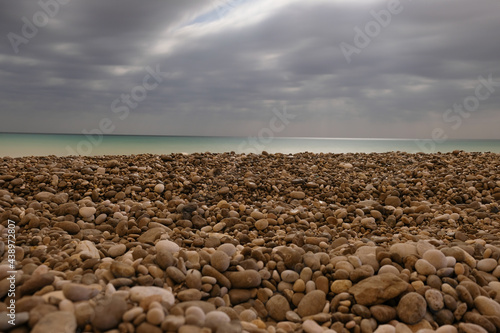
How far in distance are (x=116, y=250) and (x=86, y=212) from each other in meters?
1.25

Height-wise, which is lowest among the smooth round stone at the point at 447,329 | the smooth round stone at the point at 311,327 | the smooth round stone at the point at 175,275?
the smooth round stone at the point at 311,327

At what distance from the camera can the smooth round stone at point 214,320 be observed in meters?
1.80

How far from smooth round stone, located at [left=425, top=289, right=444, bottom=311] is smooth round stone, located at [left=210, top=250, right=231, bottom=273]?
4.51ft

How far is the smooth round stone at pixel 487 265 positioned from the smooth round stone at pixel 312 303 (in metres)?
1.33

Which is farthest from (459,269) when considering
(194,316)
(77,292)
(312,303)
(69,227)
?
(69,227)

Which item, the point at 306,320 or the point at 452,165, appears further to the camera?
the point at 452,165

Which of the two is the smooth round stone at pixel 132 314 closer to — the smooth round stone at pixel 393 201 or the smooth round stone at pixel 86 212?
the smooth round stone at pixel 86 212

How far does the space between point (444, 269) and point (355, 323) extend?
2.92 feet

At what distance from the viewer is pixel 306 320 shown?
218 centimetres

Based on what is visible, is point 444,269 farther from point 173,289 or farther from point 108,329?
point 108,329

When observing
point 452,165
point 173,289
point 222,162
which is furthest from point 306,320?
point 452,165

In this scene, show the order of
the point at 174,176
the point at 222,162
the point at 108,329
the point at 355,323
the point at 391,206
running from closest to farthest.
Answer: the point at 108,329
the point at 355,323
the point at 391,206
the point at 174,176
the point at 222,162

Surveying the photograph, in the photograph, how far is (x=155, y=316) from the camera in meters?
1.76

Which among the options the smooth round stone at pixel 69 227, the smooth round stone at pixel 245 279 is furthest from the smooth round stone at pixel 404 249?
the smooth round stone at pixel 69 227
